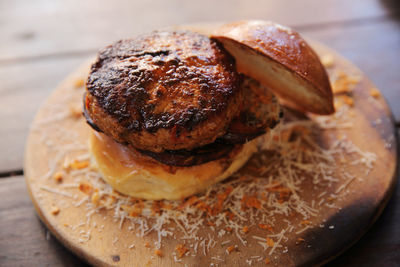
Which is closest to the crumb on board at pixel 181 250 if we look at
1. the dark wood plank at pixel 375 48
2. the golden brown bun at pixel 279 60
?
the golden brown bun at pixel 279 60

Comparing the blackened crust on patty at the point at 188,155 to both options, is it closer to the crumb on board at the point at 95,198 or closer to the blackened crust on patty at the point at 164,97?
the blackened crust on patty at the point at 164,97

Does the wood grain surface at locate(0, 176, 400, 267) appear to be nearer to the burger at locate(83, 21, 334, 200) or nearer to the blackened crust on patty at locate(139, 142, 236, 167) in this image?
the burger at locate(83, 21, 334, 200)

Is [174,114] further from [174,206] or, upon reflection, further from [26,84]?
[26,84]

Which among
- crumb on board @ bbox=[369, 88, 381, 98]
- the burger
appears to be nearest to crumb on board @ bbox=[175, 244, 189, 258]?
the burger

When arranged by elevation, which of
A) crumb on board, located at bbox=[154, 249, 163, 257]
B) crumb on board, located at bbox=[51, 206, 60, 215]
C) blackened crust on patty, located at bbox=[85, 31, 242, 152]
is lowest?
crumb on board, located at bbox=[51, 206, 60, 215]

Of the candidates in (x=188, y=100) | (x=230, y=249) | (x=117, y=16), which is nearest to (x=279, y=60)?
(x=188, y=100)

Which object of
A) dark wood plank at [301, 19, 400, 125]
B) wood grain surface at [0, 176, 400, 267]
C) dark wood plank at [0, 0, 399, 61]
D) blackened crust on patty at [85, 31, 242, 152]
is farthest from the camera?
dark wood plank at [0, 0, 399, 61]


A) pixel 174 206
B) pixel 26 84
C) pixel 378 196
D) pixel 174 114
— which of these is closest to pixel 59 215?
pixel 174 206
